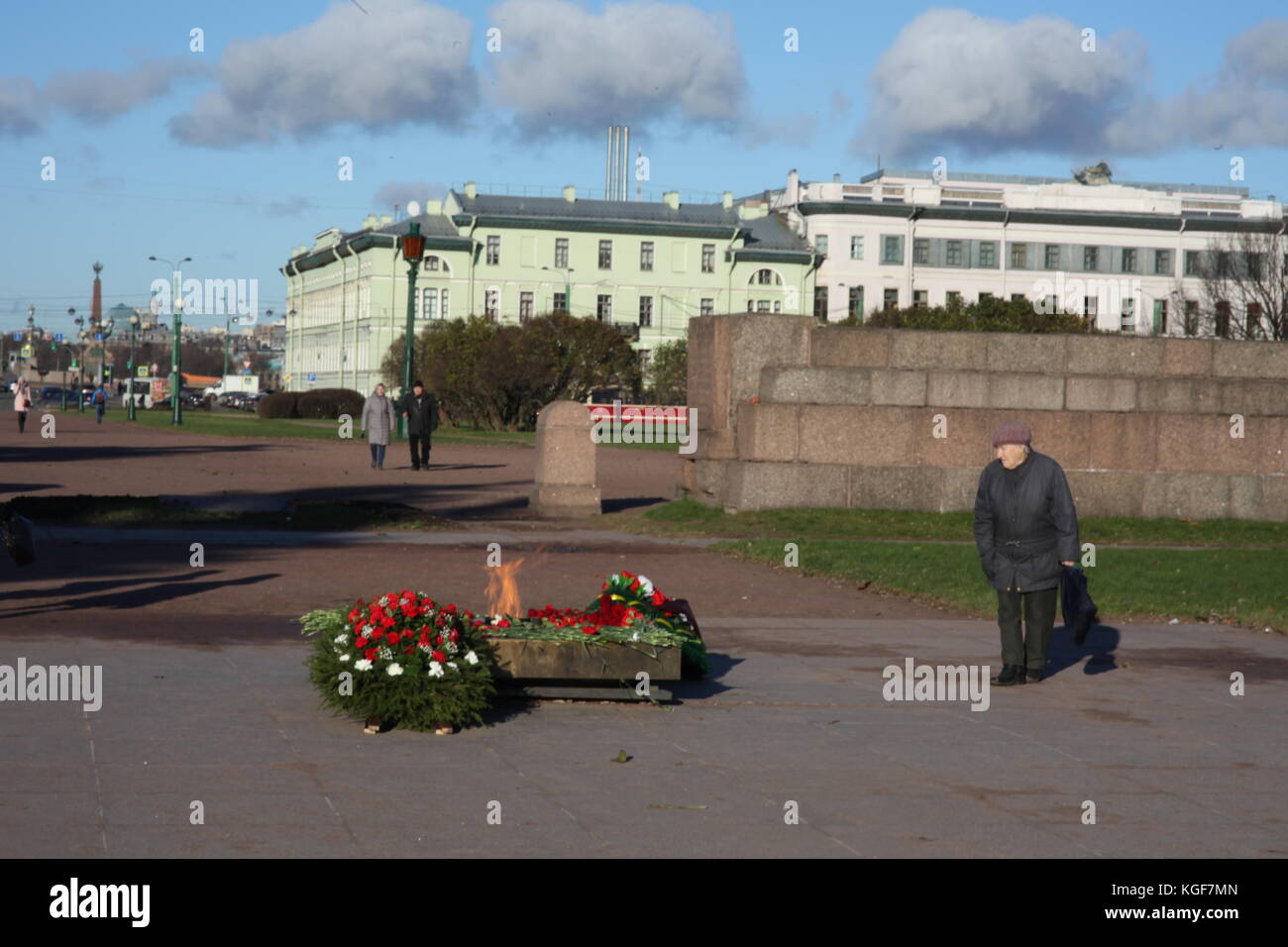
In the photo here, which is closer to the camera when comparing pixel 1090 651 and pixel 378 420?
pixel 1090 651

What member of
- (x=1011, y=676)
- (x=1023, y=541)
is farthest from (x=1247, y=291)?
(x=1011, y=676)

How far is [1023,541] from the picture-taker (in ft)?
33.4

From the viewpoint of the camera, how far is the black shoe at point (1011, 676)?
10.2 meters

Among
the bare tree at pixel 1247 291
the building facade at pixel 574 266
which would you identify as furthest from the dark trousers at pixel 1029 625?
the building facade at pixel 574 266

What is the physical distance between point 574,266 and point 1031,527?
301 feet

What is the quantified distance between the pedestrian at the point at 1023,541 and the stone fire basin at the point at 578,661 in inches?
93.2

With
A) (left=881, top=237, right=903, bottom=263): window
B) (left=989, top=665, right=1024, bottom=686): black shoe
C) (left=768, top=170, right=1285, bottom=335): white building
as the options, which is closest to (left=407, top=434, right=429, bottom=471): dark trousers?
(left=989, top=665, right=1024, bottom=686): black shoe

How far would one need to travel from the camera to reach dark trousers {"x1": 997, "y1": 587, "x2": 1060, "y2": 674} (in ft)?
33.5

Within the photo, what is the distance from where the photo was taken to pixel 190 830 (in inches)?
236

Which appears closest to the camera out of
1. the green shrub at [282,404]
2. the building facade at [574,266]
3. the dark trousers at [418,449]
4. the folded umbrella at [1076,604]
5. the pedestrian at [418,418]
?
the folded umbrella at [1076,604]

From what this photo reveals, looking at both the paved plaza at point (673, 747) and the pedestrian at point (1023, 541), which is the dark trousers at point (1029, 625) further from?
the paved plaza at point (673, 747)

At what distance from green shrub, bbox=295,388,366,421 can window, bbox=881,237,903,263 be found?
115 ft

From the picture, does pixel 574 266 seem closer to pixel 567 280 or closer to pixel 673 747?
pixel 567 280

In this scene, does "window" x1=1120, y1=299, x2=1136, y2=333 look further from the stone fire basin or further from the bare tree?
the stone fire basin
